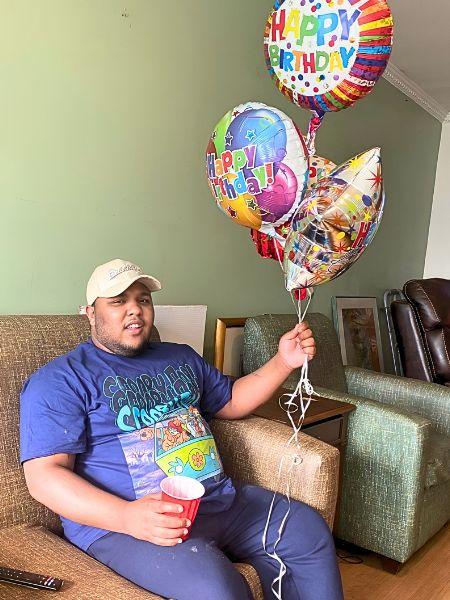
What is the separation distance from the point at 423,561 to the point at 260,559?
1101 mm

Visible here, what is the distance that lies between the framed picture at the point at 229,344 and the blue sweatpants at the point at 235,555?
901 mm

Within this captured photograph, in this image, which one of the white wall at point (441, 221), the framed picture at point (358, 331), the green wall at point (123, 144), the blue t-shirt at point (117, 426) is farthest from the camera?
the white wall at point (441, 221)

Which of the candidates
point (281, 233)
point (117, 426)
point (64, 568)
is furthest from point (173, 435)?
point (281, 233)

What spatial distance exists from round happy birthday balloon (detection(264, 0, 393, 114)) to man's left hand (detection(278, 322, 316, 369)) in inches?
24.8

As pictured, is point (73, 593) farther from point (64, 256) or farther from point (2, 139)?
point (2, 139)

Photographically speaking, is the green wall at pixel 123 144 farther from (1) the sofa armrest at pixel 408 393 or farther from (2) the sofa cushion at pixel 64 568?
(2) the sofa cushion at pixel 64 568

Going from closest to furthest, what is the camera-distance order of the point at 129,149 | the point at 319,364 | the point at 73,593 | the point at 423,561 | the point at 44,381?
the point at 73,593 < the point at 44,381 < the point at 129,149 < the point at 423,561 < the point at 319,364

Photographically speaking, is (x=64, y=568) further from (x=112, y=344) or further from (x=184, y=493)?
(x=112, y=344)

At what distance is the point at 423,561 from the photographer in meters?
2.14

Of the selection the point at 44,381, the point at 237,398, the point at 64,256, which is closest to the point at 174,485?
the point at 44,381

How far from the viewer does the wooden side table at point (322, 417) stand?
181cm

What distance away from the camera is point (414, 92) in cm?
379

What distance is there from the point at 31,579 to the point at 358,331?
2.62 m

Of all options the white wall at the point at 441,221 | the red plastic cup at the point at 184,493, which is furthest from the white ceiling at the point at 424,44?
the red plastic cup at the point at 184,493
